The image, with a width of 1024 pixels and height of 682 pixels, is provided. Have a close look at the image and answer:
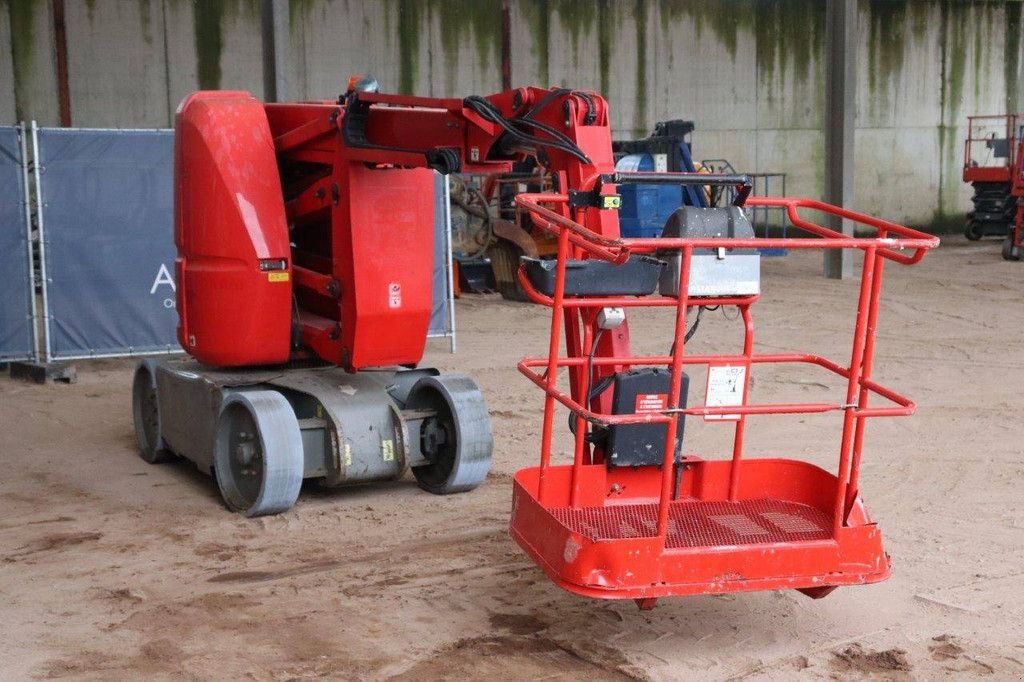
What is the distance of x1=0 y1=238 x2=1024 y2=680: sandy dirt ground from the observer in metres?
4.76

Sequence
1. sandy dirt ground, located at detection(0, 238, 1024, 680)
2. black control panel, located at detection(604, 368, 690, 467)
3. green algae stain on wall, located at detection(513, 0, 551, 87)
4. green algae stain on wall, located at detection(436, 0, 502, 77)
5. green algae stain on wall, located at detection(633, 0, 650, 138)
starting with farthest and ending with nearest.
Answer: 1. green algae stain on wall, located at detection(633, 0, 650, 138)
2. green algae stain on wall, located at detection(513, 0, 551, 87)
3. green algae stain on wall, located at detection(436, 0, 502, 77)
4. black control panel, located at detection(604, 368, 690, 467)
5. sandy dirt ground, located at detection(0, 238, 1024, 680)

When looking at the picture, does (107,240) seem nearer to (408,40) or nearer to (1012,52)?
(408,40)

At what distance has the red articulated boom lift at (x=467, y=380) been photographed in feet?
14.7

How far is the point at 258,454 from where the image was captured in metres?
6.81

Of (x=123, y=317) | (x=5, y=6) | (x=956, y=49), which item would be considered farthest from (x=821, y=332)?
(x=956, y=49)

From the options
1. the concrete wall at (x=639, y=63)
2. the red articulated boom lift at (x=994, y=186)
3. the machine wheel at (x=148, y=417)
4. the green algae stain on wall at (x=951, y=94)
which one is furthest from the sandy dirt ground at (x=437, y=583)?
the green algae stain on wall at (x=951, y=94)

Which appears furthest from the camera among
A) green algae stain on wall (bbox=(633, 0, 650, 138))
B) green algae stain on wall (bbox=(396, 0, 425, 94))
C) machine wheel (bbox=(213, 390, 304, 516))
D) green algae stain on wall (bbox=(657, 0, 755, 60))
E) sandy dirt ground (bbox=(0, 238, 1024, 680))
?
green algae stain on wall (bbox=(657, 0, 755, 60))

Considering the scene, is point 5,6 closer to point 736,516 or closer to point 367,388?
point 367,388

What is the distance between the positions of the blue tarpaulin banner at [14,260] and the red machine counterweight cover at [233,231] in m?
4.40

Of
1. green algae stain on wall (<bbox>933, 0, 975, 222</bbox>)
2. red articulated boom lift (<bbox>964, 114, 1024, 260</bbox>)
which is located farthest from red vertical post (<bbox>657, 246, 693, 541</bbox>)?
green algae stain on wall (<bbox>933, 0, 975, 222</bbox>)

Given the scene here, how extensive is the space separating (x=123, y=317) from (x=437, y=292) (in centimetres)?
299

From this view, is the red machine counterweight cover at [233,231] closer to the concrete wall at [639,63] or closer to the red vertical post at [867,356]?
the red vertical post at [867,356]

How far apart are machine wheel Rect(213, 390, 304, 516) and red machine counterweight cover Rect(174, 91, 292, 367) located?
1.40 feet

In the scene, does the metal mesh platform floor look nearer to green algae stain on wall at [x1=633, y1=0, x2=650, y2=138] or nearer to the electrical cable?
the electrical cable
